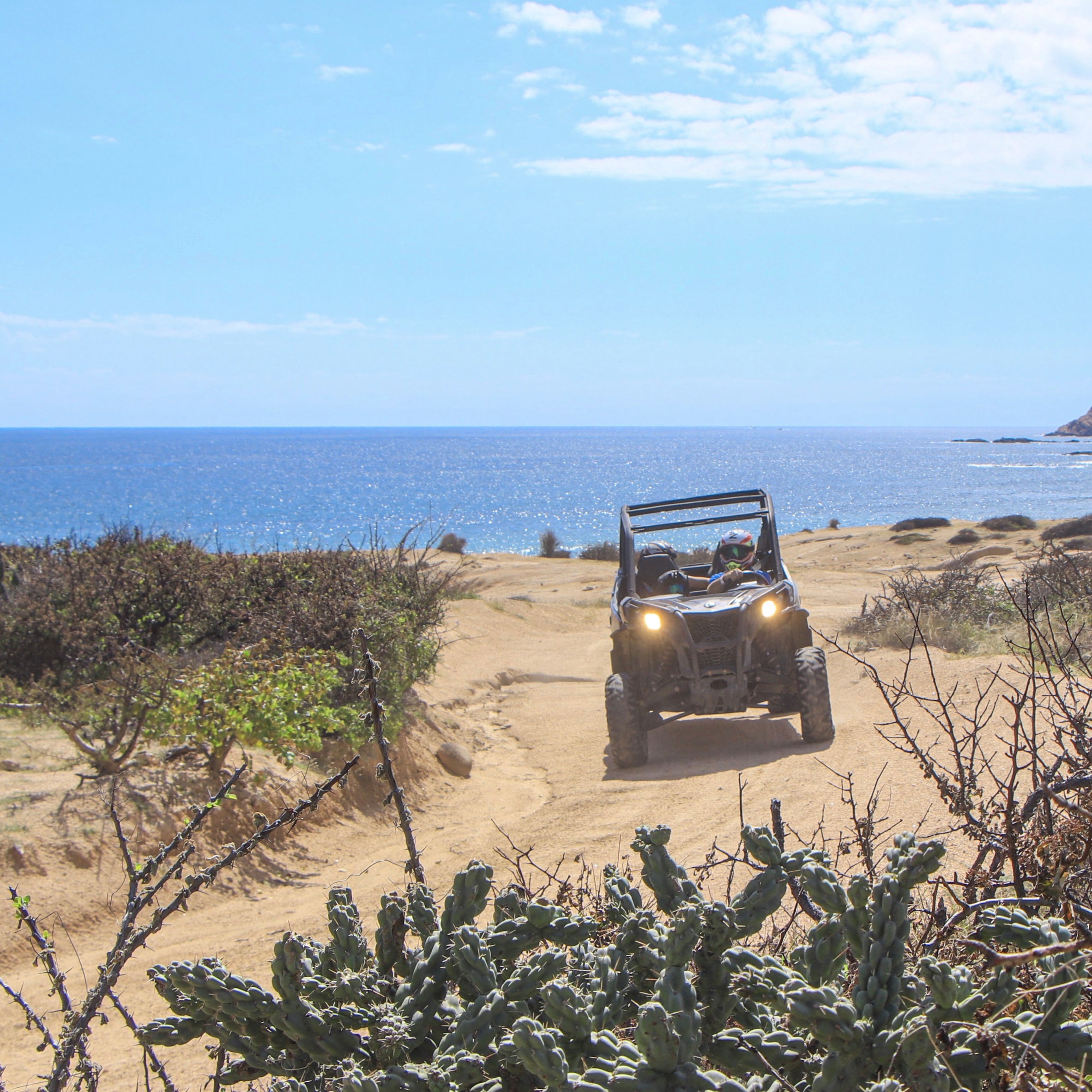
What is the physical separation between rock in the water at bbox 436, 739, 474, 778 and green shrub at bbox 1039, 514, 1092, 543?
19512 millimetres

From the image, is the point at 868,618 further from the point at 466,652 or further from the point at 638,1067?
the point at 638,1067

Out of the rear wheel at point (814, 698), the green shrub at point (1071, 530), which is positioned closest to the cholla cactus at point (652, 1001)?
the rear wheel at point (814, 698)

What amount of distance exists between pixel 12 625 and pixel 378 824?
4710 mm

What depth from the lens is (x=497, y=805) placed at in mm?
7539

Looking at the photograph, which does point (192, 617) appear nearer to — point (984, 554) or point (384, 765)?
point (384, 765)

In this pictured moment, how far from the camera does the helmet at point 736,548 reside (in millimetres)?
8969

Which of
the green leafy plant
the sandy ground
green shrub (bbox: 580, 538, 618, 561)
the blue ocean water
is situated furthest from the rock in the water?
green shrub (bbox: 580, 538, 618, 561)

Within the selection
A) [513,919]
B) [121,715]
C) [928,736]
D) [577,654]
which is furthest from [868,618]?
[513,919]

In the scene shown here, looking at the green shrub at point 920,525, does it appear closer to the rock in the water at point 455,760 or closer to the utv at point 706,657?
the utv at point 706,657

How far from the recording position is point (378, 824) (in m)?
7.20

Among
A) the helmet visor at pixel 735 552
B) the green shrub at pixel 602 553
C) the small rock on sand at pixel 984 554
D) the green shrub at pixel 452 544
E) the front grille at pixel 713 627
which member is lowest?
the green shrub at pixel 602 553

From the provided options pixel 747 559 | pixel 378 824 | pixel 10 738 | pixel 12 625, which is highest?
pixel 747 559

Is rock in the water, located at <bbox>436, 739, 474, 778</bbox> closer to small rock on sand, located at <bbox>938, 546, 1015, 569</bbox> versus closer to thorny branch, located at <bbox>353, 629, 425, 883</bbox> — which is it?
thorny branch, located at <bbox>353, 629, 425, 883</bbox>

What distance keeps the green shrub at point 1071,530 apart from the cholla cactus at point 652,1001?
79.7ft
